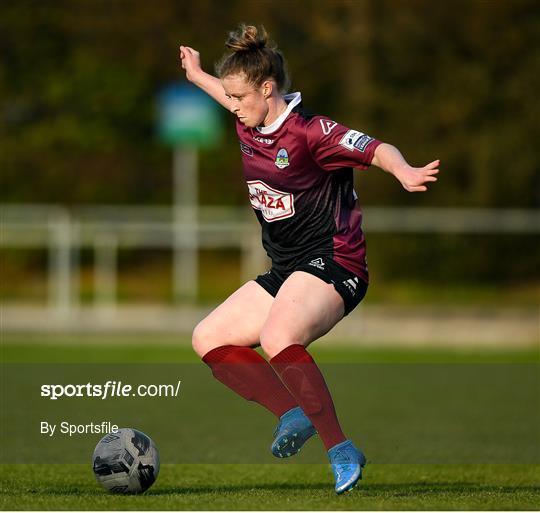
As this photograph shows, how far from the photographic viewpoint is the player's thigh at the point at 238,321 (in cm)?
623

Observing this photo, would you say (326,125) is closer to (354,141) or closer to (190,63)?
(354,141)

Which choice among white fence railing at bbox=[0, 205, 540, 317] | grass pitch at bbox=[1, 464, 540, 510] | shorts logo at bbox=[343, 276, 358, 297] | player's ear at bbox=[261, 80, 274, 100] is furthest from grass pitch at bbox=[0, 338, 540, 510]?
white fence railing at bbox=[0, 205, 540, 317]

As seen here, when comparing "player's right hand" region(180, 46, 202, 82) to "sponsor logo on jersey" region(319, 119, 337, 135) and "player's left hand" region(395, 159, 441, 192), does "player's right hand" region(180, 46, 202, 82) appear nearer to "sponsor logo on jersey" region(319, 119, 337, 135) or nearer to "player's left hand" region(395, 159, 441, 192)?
"sponsor logo on jersey" region(319, 119, 337, 135)

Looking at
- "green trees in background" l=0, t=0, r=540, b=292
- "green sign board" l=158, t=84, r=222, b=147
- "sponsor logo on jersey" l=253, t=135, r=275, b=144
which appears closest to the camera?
"sponsor logo on jersey" l=253, t=135, r=275, b=144

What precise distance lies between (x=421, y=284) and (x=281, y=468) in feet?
49.5

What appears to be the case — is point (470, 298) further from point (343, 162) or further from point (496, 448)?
point (343, 162)

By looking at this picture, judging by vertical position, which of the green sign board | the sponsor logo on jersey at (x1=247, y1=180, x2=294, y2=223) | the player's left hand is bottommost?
the sponsor logo on jersey at (x1=247, y1=180, x2=294, y2=223)

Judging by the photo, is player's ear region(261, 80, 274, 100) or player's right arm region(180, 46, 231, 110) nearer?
player's ear region(261, 80, 274, 100)

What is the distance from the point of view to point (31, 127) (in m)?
29.1

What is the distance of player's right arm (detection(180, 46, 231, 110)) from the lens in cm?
668

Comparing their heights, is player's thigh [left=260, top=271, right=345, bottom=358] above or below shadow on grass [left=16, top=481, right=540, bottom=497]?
above

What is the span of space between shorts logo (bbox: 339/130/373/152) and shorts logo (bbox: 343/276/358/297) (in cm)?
65

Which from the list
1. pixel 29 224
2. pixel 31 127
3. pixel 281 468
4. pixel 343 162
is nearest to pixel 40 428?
pixel 281 468

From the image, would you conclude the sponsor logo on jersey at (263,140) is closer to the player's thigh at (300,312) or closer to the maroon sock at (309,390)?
the player's thigh at (300,312)
